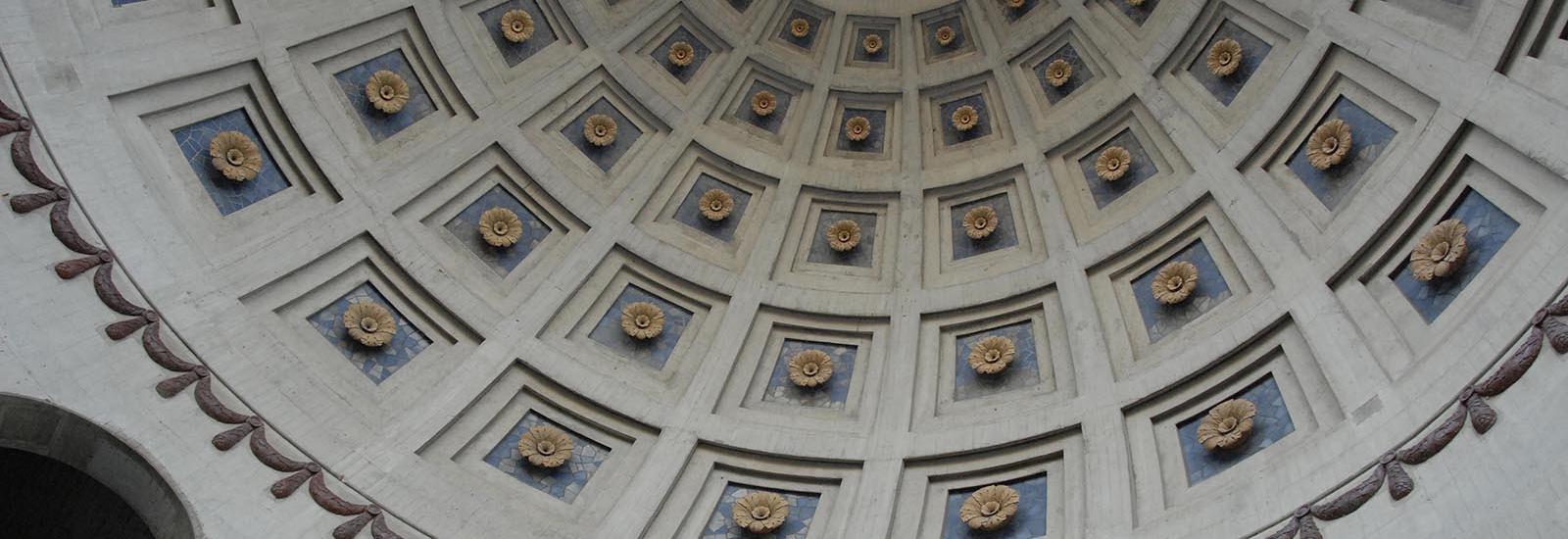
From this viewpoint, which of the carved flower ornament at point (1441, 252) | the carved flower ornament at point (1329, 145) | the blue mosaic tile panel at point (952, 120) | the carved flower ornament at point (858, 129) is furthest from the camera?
the carved flower ornament at point (858, 129)

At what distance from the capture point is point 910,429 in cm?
1656

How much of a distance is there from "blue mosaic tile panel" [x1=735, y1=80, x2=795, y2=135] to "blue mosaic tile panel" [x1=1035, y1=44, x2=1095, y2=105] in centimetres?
352

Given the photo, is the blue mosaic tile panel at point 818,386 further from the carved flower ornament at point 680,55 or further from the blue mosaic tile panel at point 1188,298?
the carved flower ornament at point 680,55

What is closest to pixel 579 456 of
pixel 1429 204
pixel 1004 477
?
pixel 1004 477

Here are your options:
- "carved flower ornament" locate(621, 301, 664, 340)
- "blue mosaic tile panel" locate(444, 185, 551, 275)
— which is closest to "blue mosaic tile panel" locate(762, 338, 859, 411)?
"carved flower ornament" locate(621, 301, 664, 340)

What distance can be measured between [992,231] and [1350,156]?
15.3 ft

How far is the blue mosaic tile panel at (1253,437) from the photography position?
14.3 metres

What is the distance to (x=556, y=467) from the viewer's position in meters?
16.2

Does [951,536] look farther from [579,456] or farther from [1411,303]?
[1411,303]

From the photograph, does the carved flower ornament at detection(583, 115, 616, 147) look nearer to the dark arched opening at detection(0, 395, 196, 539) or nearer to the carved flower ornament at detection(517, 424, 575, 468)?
the carved flower ornament at detection(517, 424, 575, 468)

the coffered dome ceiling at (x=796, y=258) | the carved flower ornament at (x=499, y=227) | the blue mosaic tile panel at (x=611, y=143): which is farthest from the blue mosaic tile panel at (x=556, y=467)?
the blue mosaic tile panel at (x=611, y=143)

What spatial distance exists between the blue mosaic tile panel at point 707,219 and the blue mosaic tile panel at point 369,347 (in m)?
3.94

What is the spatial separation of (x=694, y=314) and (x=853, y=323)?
211cm

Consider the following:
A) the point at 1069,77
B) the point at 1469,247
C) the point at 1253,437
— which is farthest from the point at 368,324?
the point at 1469,247
